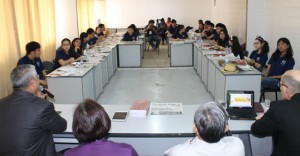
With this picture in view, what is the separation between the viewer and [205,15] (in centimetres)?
1578

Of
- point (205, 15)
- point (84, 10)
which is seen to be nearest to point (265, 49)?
point (84, 10)

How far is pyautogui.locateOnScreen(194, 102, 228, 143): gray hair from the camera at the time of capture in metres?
1.73

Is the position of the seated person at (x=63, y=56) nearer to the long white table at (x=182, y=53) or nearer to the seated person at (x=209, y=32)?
the long white table at (x=182, y=53)

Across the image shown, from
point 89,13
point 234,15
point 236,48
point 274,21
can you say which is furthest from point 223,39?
point 89,13

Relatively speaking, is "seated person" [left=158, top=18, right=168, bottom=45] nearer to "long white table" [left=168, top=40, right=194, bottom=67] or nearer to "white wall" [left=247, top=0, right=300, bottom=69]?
"long white table" [left=168, top=40, right=194, bottom=67]

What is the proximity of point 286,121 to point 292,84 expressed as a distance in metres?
0.32

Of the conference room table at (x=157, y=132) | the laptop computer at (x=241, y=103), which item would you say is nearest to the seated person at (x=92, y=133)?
the conference room table at (x=157, y=132)

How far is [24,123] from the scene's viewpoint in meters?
2.29

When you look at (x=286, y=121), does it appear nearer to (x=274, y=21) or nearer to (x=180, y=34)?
(x=274, y=21)

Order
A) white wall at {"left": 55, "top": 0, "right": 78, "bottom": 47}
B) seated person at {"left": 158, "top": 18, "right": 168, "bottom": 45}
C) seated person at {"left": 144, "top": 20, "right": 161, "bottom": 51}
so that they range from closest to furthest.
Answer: white wall at {"left": 55, "top": 0, "right": 78, "bottom": 47}, seated person at {"left": 144, "top": 20, "right": 161, "bottom": 51}, seated person at {"left": 158, "top": 18, "right": 168, "bottom": 45}

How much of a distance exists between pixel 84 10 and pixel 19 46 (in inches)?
222

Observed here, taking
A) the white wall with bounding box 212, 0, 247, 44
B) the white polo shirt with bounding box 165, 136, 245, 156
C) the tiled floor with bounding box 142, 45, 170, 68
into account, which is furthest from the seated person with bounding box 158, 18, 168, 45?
the white polo shirt with bounding box 165, 136, 245, 156

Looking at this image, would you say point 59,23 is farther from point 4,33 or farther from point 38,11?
point 4,33

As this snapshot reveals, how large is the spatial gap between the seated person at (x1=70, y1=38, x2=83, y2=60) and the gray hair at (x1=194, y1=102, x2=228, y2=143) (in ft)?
16.6
